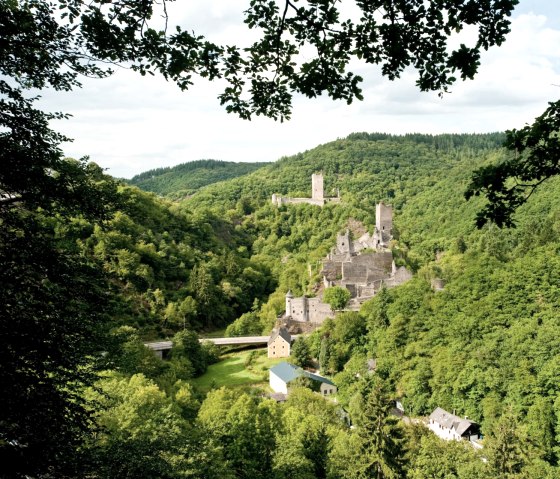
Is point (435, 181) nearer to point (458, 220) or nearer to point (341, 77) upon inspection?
point (458, 220)

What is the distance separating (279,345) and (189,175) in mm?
134957

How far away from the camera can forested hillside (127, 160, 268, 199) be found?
158125 millimetres

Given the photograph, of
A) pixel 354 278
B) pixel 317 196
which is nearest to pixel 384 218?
pixel 354 278

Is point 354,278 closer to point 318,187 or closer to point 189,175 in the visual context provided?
point 318,187

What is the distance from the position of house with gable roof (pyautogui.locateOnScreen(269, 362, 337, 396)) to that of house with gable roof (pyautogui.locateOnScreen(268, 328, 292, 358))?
236 inches

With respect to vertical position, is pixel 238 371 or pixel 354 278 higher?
pixel 354 278

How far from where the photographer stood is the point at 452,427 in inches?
1032

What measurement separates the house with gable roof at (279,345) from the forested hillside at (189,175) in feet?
370

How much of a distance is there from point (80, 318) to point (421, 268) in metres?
44.9

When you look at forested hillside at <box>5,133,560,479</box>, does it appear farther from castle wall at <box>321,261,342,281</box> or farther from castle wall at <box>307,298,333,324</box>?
castle wall at <box>307,298,333,324</box>

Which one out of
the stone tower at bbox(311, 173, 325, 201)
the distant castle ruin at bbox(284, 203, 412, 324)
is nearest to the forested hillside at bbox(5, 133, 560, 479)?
the distant castle ruin at bbox(284, 203, 412, 324)

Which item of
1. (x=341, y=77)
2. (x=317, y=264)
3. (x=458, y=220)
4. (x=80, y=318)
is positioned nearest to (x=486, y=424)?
(x=80, y=318)

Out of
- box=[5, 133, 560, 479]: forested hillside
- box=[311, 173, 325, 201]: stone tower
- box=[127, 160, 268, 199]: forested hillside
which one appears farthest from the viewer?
box=[127, 160, 268, 199]: forested hillside

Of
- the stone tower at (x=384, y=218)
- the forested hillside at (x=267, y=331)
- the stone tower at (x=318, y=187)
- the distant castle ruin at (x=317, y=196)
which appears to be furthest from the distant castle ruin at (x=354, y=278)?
the stone tower at (x=318, y=187)
